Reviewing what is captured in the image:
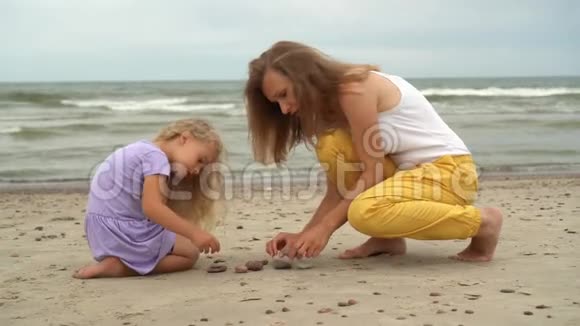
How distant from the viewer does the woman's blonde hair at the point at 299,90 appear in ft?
10.8

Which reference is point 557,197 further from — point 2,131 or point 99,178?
point 2,131

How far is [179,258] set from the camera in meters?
3.42

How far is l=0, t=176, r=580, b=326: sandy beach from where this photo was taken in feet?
8.34

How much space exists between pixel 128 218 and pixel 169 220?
0.29 metres

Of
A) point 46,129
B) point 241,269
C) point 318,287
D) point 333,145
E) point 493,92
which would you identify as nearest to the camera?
point 318,287

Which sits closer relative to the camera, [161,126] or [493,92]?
[161,126]

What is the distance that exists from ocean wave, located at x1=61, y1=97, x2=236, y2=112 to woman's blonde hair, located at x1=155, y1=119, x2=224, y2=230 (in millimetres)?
16991

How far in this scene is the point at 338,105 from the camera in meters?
3.38

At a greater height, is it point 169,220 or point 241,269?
point 169,220

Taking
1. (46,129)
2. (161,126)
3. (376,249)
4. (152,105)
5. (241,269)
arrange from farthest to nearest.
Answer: (152,105) < (161,126) < (46,129) < (376,249) < (241,269)

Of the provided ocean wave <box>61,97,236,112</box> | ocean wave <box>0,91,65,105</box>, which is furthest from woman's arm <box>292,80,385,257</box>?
ocean wave <box>0,91,65,105</box>

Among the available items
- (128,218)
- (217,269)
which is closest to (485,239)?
(217,269)

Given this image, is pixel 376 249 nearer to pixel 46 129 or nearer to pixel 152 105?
pixel 46 129

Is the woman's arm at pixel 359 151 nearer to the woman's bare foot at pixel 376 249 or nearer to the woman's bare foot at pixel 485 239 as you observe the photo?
the woman's bare foot at pixel 376 249
